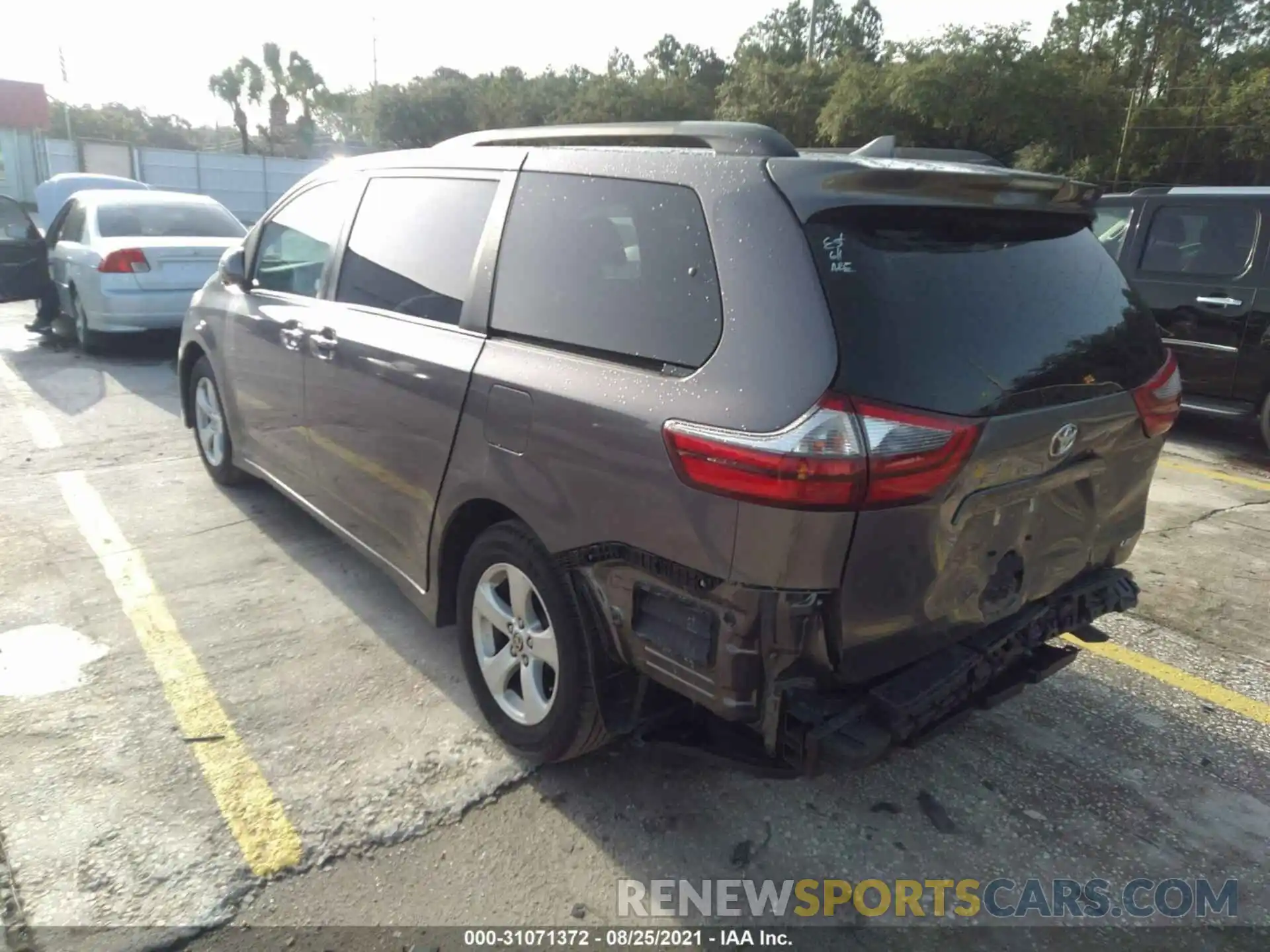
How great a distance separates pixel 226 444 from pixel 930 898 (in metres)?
4.35

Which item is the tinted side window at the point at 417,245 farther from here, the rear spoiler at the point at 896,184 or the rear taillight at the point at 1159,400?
the rear taillight at the point at 1159,400

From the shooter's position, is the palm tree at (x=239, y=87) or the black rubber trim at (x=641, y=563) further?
the palm tree at (x=239, y=87)

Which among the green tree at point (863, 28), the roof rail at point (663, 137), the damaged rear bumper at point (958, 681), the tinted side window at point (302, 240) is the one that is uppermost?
the green tree at point (863, 28)

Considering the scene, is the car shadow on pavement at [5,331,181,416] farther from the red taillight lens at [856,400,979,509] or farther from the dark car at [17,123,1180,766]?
the red taillight lens at [856,400,979,509]

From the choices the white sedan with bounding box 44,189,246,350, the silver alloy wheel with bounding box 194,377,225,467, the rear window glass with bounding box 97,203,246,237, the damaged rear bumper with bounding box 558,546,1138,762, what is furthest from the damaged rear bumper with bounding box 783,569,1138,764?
the rear window glass with bounding box 97,203,246,237

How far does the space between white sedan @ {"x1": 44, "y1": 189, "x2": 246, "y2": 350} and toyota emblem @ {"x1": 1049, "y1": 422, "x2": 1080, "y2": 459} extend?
28.0 feet

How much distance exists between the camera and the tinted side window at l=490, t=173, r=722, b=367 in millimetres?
2371

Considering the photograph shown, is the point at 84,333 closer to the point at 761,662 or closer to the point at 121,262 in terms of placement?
the point at 121,262

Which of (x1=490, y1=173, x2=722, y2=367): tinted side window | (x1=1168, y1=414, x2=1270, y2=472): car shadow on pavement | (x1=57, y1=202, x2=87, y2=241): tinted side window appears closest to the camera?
(x1=490, y1=173, x2=722, y2=367): tinted side window

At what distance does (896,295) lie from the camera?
224 centimetres

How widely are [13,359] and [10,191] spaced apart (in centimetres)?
3350

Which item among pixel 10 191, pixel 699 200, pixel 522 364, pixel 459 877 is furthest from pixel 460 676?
pixel 10 191

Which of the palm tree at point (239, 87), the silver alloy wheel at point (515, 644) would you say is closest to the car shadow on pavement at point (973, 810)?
the silver alloy wheel at point (515, 644)

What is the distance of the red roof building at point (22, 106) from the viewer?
1389 inches
